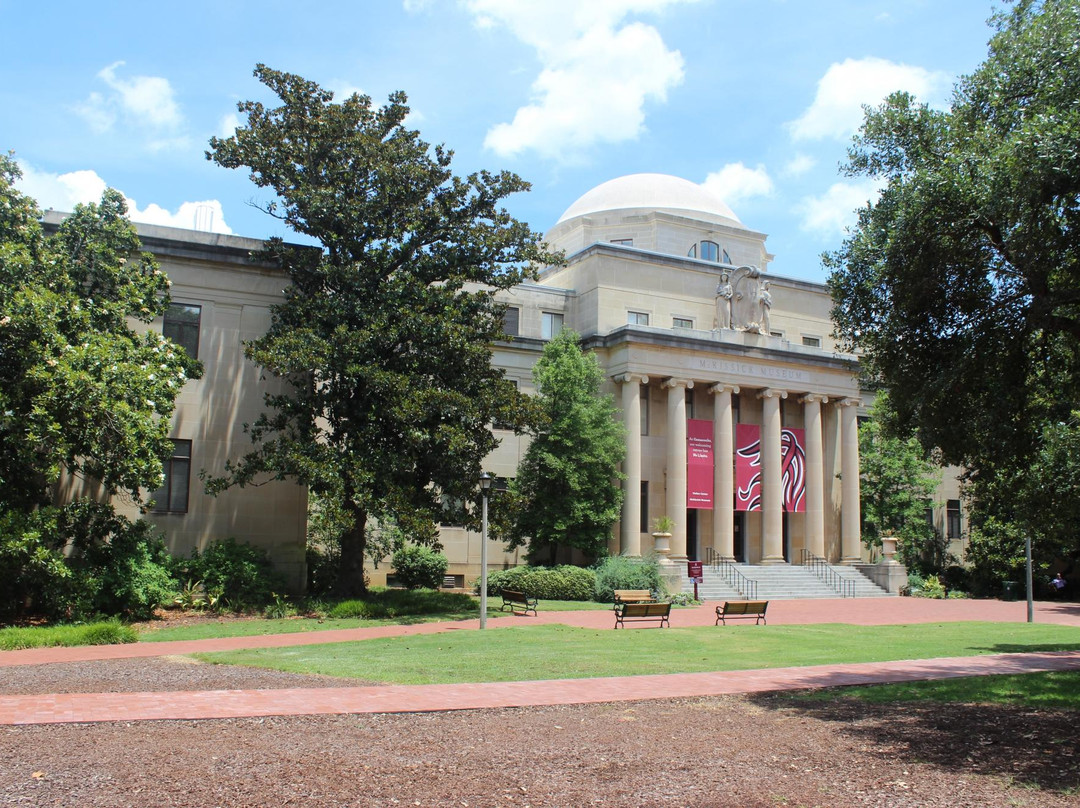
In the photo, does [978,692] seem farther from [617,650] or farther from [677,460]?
Result: [677,460]

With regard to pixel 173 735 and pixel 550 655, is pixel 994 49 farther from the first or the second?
pixel 173 735

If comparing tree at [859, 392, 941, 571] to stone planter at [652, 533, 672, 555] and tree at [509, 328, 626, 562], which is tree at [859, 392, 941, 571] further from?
tree at [509, 328, 626, 562]

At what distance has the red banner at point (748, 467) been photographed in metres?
39.3

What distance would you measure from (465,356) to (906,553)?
88.9 feet

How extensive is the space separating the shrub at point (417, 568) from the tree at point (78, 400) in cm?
1143

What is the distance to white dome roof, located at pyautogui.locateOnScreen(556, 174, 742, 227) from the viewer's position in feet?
164

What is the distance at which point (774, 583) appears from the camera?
120 feet

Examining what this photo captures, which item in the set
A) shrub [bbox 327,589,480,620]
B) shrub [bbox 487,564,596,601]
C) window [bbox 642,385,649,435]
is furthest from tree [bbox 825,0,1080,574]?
window [bbox 642,385,649,435]

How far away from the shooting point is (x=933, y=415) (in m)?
12.9

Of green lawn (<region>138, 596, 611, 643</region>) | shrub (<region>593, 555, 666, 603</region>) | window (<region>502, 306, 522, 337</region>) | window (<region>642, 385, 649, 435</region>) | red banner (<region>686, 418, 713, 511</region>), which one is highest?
window (<region>502, 306, 522, 337</region>)

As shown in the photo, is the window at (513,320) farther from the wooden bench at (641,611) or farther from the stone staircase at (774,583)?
the wooden bench at (641,611)

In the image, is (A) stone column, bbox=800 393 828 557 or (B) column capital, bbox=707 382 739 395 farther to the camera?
(A) stone column, bbox=800 393 828 557

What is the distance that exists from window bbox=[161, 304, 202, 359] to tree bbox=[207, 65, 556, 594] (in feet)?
10.2

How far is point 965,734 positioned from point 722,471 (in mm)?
28523
